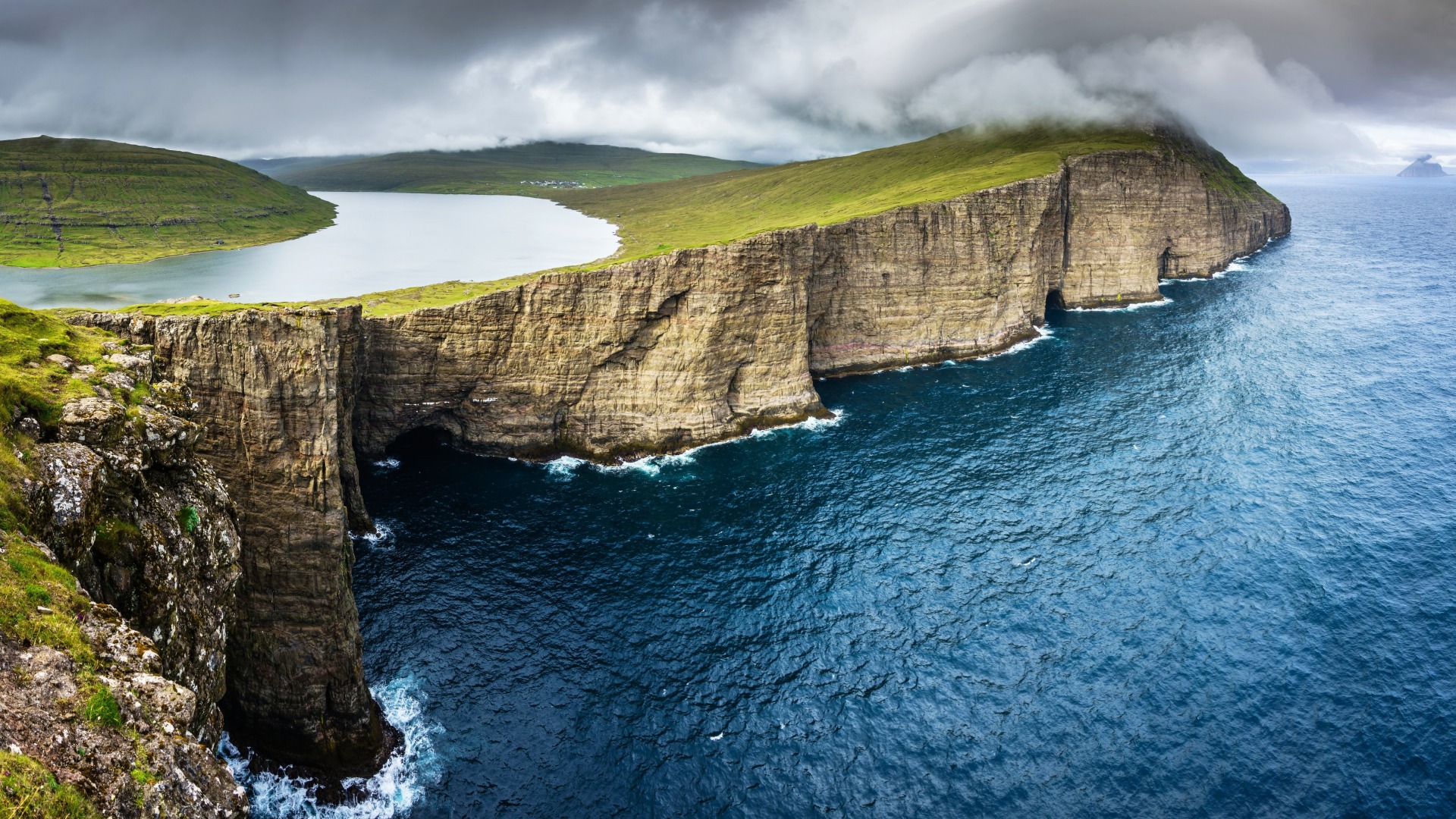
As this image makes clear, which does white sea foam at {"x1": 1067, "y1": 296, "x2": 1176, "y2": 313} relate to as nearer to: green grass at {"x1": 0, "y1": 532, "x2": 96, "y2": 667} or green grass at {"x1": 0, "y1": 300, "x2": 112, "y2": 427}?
green grass at {"x1": 0, "y1": 300, "x2": 112, "y2": 427}

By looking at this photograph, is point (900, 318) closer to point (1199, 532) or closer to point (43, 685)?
point (1199, 532)

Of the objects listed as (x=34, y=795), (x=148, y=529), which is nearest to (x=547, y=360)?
(x=148, y=529)

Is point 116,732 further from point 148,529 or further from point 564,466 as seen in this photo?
point 564,466

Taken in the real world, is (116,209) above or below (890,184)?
below

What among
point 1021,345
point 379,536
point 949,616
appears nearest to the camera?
point 949,616

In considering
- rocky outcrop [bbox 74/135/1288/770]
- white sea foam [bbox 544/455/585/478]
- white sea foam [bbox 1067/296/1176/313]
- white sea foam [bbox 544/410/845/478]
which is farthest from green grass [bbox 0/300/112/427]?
white sea foam [bbox 1067/296/1176/313]

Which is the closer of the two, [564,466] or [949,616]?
[949,616]

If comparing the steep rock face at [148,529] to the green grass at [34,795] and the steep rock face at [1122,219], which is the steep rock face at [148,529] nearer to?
the green grass at [34,795]

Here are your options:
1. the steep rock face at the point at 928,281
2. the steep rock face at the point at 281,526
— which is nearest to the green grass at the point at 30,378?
the steep rock face at the point at 281,526
